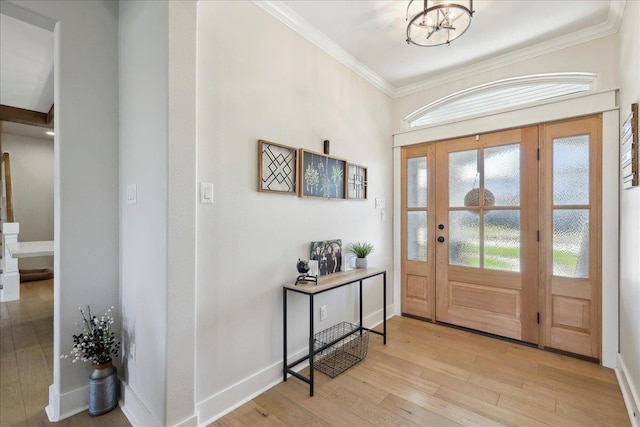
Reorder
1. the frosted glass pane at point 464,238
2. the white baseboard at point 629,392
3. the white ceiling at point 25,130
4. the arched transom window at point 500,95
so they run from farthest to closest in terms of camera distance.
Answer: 1. the white ceiling at point 25,130
2. the frosted glass pane at point 464,238
3. the arched transom window at point 500,95
4. the white baseboard at point 629,392

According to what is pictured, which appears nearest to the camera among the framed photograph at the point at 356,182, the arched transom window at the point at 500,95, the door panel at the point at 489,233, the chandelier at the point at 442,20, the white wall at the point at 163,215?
the white wall at the point at 163,215

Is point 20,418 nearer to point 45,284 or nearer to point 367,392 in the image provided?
point 367,392

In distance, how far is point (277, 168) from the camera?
7.00 feet

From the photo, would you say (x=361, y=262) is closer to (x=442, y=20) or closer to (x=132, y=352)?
A: (x=132, y=352)

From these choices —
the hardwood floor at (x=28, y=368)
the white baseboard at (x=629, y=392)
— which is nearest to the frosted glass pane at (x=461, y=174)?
the white baseboard at (x=629, y=392)

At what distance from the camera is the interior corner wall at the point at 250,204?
67.8 inches

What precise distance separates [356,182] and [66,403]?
269cm

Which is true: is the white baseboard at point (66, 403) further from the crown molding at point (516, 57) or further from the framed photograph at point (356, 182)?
the crown molding at point (516, 57)

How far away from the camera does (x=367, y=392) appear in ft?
6.50

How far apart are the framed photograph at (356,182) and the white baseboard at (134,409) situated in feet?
7.05

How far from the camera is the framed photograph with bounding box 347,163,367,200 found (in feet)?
9.36

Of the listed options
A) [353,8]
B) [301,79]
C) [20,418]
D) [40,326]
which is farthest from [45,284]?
[353,8]

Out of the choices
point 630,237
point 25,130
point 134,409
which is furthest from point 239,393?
point 25,130

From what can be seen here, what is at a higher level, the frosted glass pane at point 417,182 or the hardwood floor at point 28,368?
the frosted glass pane at point 417,182
